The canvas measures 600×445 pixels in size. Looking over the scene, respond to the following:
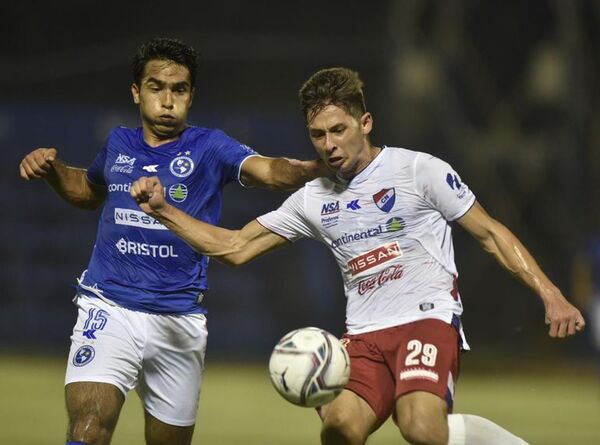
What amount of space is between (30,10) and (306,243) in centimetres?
577

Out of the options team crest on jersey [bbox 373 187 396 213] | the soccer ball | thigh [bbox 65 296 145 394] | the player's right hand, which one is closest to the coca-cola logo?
team crest on jersey [bbox 373 187 396 213]

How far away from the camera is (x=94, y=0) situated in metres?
17.5

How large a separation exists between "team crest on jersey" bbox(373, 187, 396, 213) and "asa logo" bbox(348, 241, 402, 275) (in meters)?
0.19

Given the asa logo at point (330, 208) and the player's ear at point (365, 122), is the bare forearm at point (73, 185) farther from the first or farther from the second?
the player's ear at point (365, 122)

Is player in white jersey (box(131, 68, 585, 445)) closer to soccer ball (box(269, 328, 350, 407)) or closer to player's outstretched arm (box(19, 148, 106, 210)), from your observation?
soccer ball (box(269, 328, 350, 407))

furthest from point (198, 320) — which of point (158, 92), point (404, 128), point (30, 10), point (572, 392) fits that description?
point (30, 10)

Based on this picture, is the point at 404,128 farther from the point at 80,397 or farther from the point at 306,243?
the point at 80,397

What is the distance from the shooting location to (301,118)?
15.5 m

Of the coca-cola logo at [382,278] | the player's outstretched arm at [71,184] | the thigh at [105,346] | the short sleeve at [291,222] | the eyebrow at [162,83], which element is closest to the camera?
the thigh at [105,346]

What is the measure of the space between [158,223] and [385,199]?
1210 millimetres

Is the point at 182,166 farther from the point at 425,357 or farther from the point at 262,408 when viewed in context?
the point at 262,408

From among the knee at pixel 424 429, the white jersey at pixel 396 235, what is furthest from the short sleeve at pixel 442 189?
the knee at pixel 424 429

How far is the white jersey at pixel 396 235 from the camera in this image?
5863 millimetres

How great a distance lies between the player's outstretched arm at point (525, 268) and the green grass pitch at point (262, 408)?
11.0 ft
